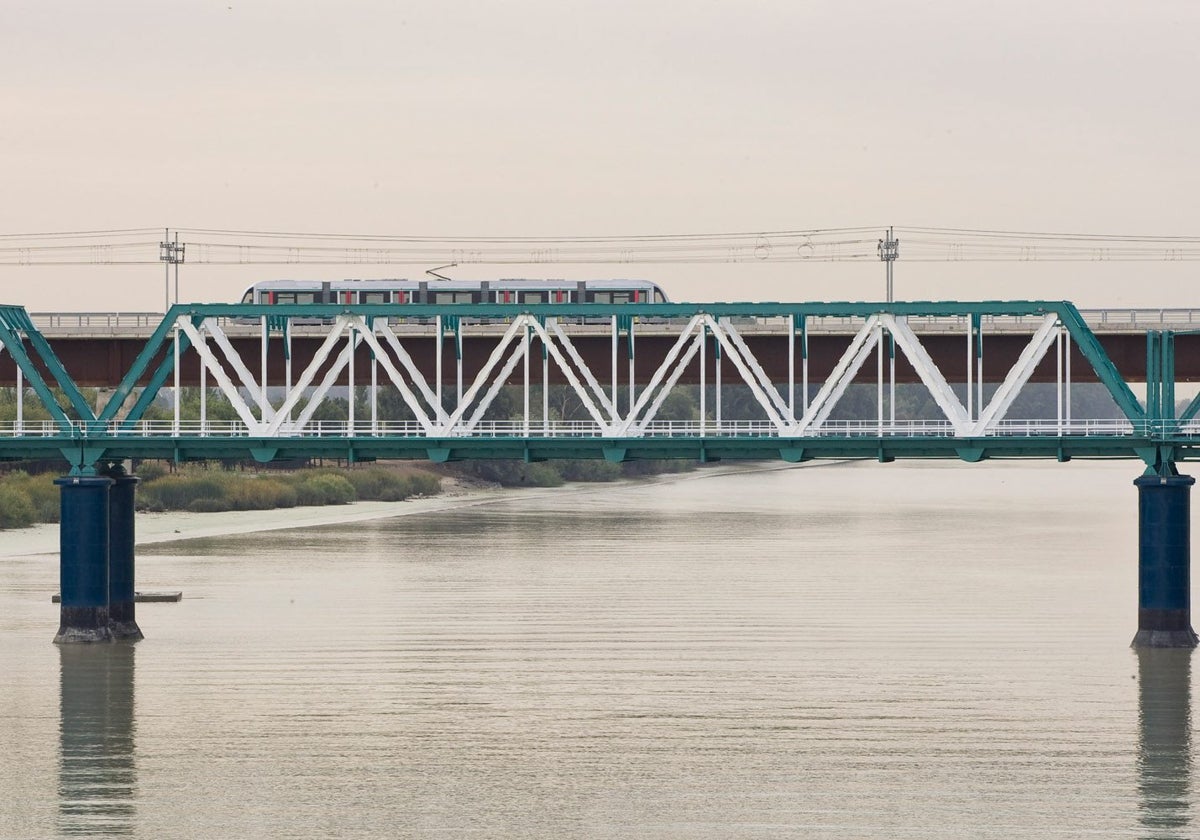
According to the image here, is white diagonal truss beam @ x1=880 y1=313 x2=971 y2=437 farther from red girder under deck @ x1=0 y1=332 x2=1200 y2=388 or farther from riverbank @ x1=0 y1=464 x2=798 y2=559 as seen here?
riverbank @ x1=0 y1=464 x2=798 y2=559

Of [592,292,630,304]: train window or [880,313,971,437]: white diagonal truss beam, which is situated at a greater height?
[592,292,630,304]: train window

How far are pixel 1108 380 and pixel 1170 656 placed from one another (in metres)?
9.59

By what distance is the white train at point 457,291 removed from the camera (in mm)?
91438

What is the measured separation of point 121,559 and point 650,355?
936 inches

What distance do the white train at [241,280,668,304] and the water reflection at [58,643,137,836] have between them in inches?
1179

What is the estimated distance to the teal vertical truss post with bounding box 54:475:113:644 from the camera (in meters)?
66.1

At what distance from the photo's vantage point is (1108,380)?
65812mm

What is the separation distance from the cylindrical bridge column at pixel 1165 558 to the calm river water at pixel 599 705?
1305mm

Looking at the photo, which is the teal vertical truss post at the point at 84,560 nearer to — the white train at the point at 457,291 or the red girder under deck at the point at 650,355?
the red girder under deck at the point at 650,355

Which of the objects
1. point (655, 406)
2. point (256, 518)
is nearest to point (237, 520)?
point (256, 518)

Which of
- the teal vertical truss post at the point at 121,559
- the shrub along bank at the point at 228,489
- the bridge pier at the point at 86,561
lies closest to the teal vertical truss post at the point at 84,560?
the bridge pier at the point at 86,561

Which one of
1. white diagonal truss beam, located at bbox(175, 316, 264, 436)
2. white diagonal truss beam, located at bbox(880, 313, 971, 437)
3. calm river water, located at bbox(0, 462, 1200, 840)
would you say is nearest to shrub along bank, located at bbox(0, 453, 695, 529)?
calm river water, located at bbox(0, 462, 1200, 840)

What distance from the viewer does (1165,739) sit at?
1997 inches

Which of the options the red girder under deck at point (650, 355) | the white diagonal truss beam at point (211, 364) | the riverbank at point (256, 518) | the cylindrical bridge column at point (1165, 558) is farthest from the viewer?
the riverbank at point (256, 518)
